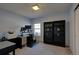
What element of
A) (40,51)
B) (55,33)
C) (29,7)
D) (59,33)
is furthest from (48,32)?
(29,7)

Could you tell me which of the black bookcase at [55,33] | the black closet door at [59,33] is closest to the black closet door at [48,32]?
the black bookcase at [55,33]

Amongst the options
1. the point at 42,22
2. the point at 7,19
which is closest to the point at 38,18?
the point at 42,22

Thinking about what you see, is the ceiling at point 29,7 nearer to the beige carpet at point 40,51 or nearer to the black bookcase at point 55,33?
the black bookcase at point 55,33

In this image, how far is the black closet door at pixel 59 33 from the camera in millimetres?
3154

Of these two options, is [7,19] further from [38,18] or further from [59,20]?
[59,20]

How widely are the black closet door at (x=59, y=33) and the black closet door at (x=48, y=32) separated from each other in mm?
261

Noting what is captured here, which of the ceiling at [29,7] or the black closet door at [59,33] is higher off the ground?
the ceiling at [29,7]

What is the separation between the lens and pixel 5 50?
1472 mm

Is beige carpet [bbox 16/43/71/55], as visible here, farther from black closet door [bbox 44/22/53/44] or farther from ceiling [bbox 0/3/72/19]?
ceiling [bbox 0/3/72/19]

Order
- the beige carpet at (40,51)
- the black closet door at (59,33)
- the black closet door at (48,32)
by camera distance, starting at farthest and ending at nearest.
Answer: the black closet door at (48,32) < the black closet door at (59,33) < the beige carpet at (40,51)

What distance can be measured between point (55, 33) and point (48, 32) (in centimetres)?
48

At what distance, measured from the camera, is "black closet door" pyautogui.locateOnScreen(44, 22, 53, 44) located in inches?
144
